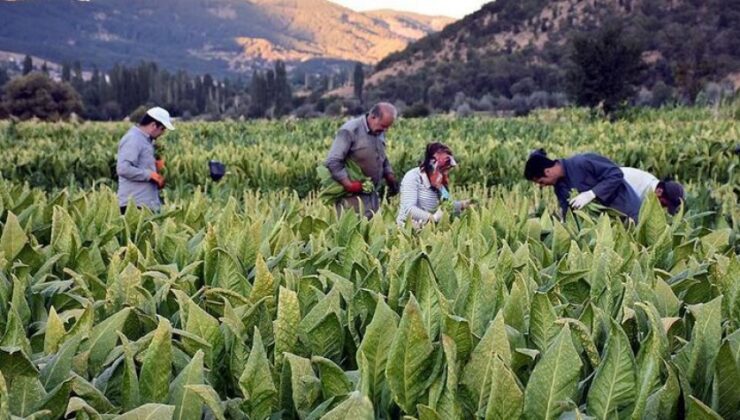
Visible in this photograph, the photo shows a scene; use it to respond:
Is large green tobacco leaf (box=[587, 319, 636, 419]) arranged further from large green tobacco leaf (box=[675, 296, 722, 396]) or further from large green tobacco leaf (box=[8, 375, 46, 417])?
large green tobacco leaf (box=[8, 375, 46, 417])

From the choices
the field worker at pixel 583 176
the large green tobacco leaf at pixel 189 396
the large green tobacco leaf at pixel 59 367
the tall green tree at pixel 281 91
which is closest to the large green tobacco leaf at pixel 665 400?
the large green tobacco leaf at pixel 189 396

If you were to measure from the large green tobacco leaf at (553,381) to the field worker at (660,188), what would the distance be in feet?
14.5

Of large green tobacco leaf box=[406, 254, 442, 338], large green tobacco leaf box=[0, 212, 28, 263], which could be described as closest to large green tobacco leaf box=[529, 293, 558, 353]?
large green tobacco leaf box=[406, 254, 442, 338]

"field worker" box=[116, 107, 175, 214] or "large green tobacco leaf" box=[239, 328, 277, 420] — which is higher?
"large green tobacco leaf" box=[239, 328, 277, 420]

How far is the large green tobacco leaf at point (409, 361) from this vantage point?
1.76 metres

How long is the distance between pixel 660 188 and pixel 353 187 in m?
2.84

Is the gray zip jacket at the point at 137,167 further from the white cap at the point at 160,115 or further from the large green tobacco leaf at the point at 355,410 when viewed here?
the large green tobacco leaf at the point at 355,410

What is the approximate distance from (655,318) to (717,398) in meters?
0.21

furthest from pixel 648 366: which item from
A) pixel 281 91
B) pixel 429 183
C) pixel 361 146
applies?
pixel 281 91

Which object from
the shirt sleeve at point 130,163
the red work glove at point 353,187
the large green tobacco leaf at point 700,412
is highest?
the large green tobacco leaf at point 700,412

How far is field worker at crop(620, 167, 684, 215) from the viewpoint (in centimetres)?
616

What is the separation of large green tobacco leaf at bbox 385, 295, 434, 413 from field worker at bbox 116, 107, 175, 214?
5.90 m

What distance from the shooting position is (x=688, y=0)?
61.4m

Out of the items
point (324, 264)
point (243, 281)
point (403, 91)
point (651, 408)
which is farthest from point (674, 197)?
point (403, 91)
